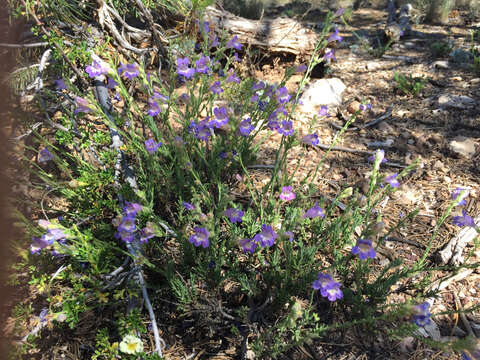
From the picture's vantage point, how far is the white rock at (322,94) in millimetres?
3533

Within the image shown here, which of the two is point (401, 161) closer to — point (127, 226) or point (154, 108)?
point (154, 108)

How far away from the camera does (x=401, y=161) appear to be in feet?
9.08

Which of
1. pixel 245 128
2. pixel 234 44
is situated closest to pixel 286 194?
pixel 245 128

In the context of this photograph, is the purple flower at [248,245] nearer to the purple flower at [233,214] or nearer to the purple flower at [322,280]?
the purple flower at [233,214]

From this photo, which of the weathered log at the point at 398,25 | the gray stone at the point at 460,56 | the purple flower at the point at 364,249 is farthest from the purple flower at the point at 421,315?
the weathered log at the point at 398,25

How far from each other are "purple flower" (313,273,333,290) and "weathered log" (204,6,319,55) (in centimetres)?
308

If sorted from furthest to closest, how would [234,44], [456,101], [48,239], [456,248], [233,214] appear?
[456,101] < [234,44] < [456,248] < [233,214] < [48,239]

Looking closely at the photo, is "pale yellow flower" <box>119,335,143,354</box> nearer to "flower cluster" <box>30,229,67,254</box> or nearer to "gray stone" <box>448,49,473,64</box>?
"flower cluster" <box>30,229,67,254</box>

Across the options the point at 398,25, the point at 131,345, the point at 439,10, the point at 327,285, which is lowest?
the point at 131,345

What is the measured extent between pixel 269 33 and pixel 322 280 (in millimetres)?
3355

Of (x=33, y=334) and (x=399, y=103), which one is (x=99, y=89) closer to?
(x=33, y=334)

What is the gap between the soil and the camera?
64.6 inches

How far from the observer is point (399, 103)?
347 cm

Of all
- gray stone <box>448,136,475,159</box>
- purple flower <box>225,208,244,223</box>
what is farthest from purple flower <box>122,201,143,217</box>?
gray stone <box>448,136,475,159</box>
